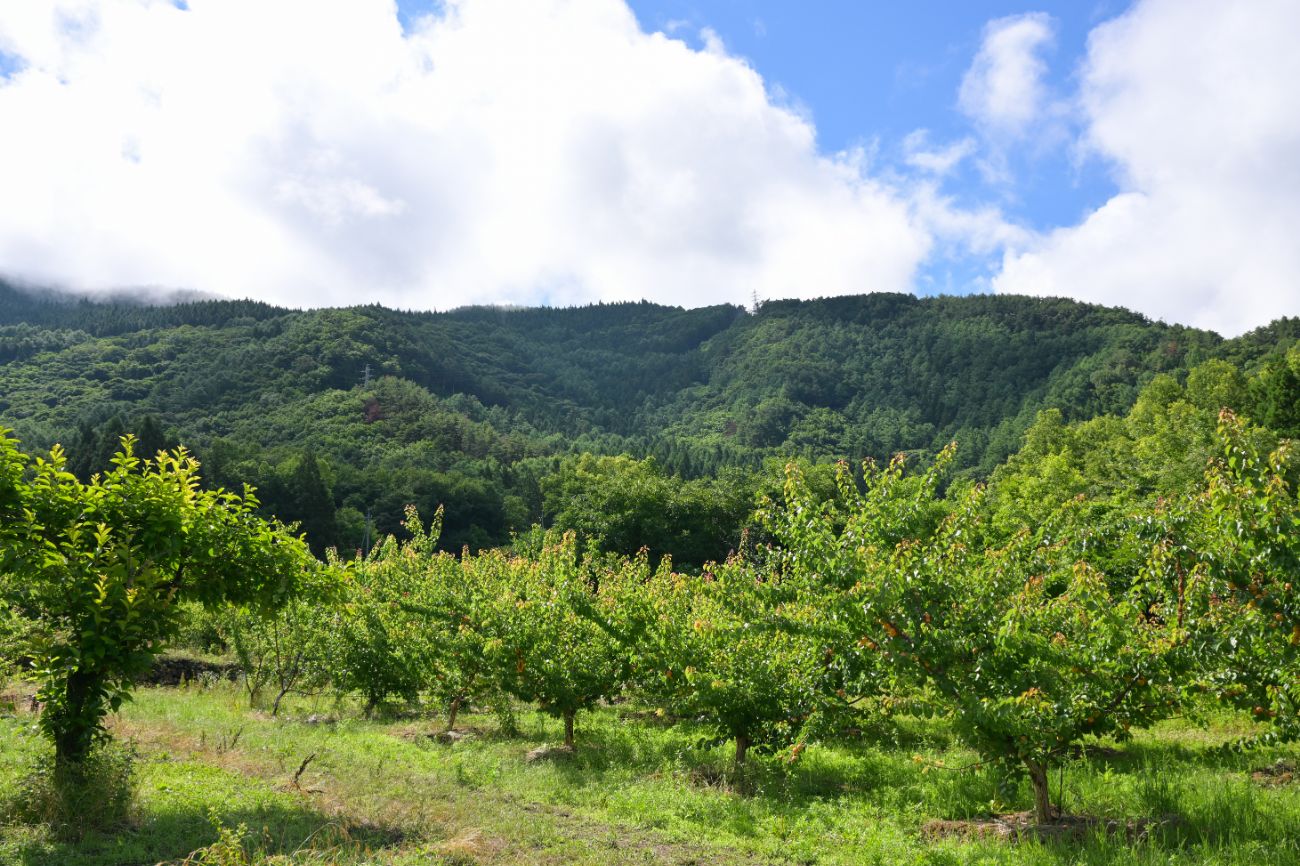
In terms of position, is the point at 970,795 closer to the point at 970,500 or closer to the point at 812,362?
the point at 970,500

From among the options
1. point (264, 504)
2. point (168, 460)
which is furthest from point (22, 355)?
point (168, 460)

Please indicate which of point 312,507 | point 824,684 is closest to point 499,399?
point 312,507

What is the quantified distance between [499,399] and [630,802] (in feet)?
562

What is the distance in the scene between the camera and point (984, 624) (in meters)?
8.90

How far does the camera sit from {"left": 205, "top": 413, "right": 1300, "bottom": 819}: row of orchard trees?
7246 mm

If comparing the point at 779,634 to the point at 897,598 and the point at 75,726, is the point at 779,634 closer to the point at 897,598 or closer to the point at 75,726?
the point at 897,598

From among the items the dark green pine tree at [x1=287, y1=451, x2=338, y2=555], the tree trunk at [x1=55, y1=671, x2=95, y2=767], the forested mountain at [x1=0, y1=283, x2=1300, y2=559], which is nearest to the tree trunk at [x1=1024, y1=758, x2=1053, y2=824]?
the tree trunk at [x1=55, y1=671, x2=95, y2=767]

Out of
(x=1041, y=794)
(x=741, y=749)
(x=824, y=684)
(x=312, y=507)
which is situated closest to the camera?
(x=1041, y=794)

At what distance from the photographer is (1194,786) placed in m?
9.86

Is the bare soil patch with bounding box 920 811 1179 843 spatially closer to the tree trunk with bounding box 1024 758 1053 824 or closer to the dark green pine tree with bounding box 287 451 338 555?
the tree trunk with bounding box 1024 758 1053 824

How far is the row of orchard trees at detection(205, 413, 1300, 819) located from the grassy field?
37.6 inches

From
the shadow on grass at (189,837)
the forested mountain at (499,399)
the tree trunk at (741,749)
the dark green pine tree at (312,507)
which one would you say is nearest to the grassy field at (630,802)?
the shadow on grass at (189,837)

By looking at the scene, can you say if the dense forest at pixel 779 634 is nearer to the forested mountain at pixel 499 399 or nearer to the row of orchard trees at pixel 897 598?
the row of orchard trees at pixel 897 598

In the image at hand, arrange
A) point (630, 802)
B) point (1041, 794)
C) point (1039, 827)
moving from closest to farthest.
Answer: point (1039, 827)
point (1041, 794)
point (630, 802)
